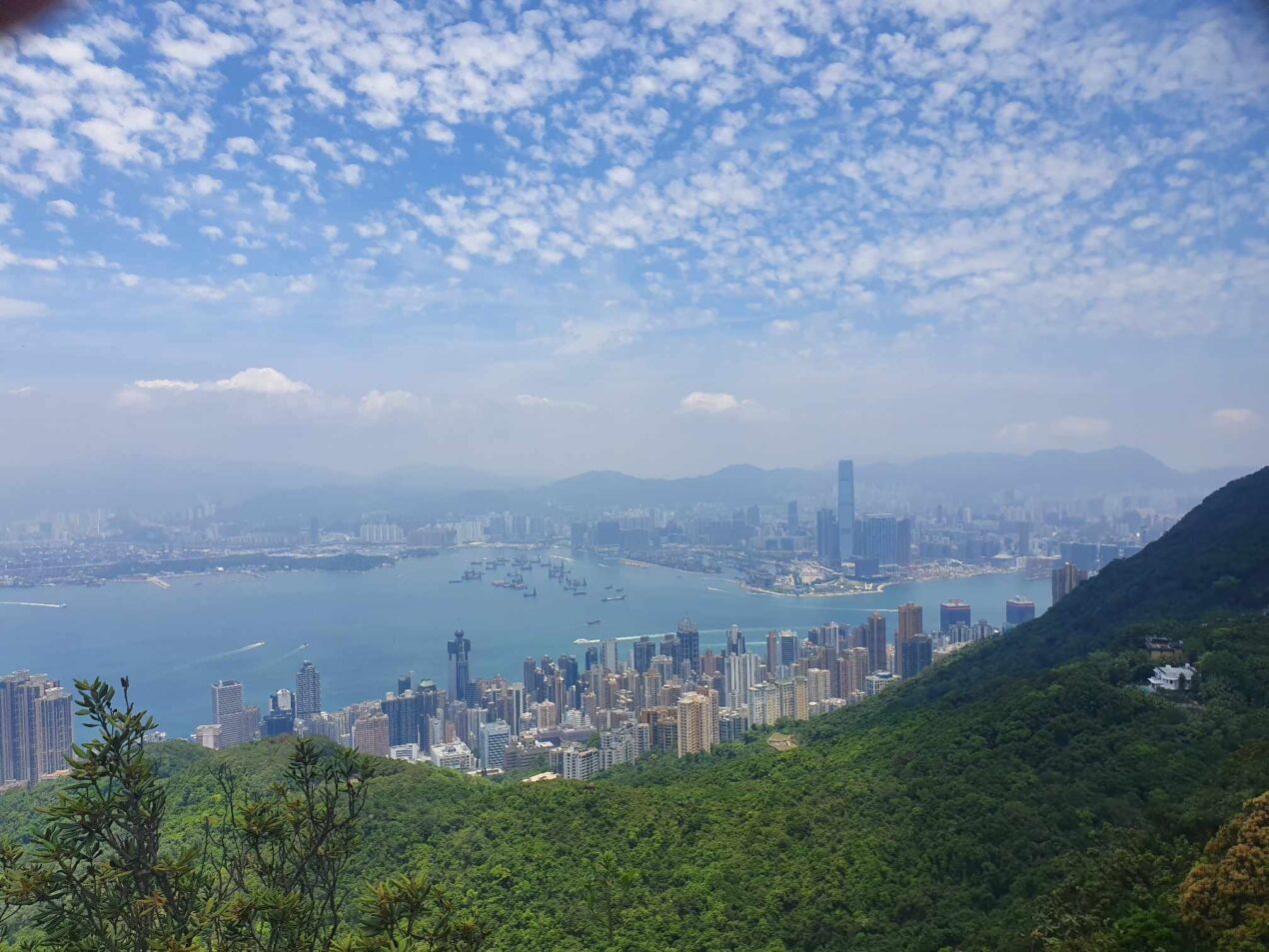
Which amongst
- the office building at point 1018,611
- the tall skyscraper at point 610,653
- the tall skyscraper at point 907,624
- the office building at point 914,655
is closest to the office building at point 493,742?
the tall skyscraper at point 610,653

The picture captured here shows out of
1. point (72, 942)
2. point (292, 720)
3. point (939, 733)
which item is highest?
point (72, 942)

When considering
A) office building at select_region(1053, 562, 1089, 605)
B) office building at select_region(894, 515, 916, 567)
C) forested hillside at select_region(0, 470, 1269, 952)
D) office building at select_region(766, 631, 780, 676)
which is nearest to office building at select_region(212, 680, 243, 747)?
forested hillside at select_region(0, 470, 1269, 952)

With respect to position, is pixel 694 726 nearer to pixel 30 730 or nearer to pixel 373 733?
pixel 373 733

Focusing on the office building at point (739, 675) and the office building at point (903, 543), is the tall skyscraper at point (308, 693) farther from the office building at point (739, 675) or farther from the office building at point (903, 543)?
the office building at point (903, 543)

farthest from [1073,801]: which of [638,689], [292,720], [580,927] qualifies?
[292,720]

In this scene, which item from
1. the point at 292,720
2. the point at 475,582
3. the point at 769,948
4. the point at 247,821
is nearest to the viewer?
the point at 247,821

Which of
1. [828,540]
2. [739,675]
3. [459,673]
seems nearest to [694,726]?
[739,675]

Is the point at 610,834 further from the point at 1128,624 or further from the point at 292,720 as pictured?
the point at 292,720
